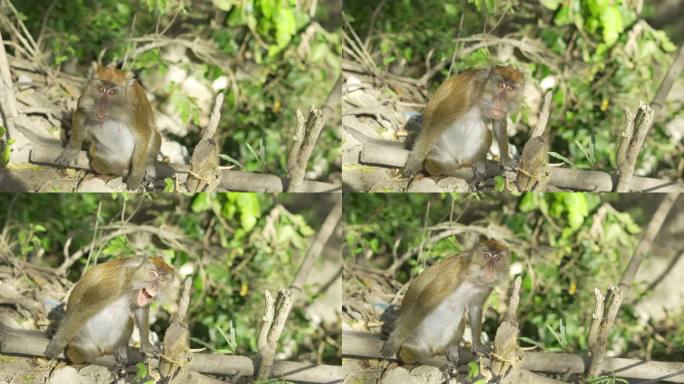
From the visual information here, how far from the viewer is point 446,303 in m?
5.45

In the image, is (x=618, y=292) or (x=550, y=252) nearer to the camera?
(x=618, y=292)

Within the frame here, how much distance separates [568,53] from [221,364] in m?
2.90

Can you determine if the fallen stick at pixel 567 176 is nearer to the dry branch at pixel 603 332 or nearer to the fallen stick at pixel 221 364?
the dry branch at pixel 603 332

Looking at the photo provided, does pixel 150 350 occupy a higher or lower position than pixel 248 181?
lower

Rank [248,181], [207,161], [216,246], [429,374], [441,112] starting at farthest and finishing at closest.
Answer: [216,246], [248,181], [207,161], [429,374], [441,112]

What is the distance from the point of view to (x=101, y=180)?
5574 millimetres

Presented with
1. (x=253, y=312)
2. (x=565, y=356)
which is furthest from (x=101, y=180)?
(x=565, y=356)

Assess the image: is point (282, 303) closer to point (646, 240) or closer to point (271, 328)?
point (271, 328)

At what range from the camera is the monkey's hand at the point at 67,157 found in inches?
217

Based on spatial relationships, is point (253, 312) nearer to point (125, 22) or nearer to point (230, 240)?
point (230, 240)

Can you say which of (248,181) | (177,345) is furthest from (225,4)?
(177,345)

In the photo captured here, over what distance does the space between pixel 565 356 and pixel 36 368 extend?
3154mm

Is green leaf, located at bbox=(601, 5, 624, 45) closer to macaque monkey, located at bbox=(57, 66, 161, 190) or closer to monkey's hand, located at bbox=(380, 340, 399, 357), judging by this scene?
monkey's hand, located at bbox=(380, 340, 399, 357)

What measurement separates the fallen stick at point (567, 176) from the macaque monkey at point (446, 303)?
0.52m
